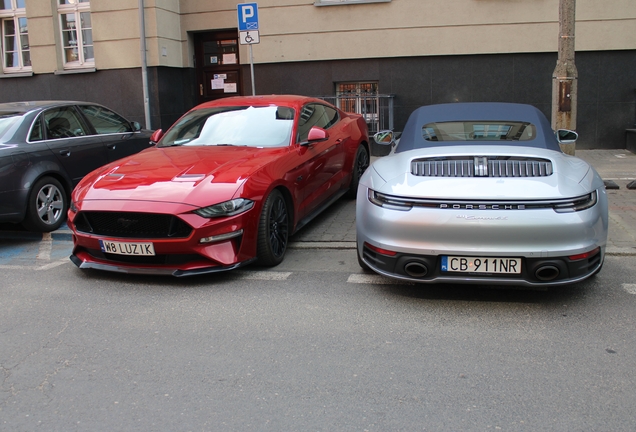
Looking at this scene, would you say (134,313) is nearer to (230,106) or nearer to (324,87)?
(230,106)

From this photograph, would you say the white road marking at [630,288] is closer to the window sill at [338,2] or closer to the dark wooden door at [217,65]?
the window sill at [338,2]

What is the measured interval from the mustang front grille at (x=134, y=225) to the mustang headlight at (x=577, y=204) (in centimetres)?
280

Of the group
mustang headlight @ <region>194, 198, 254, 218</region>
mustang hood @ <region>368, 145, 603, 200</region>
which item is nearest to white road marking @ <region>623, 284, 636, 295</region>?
mustang hood @ <region>368, 145, 603, 200</region>

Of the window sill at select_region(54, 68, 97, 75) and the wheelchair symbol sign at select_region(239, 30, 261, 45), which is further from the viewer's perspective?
the window sill at select_region(54, 68, 97, 75)

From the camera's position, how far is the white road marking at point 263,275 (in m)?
5.35

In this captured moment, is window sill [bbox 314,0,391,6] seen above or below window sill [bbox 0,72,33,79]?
above

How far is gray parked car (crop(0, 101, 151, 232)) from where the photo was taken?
6.75 m

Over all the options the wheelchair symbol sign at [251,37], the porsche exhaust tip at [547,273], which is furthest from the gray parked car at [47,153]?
the porsche exhaust tip at [547,273]

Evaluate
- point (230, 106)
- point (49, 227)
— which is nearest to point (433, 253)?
point (230, 106)

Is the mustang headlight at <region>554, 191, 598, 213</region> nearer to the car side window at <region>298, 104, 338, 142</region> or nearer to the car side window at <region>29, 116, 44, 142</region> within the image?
the car side window at <region>298, 104, 338, 142</region>

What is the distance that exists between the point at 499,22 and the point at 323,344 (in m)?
10.4

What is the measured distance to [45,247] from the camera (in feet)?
22.5

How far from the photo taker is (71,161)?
7594 mm

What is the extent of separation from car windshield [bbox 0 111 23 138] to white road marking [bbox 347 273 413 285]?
4.53m
